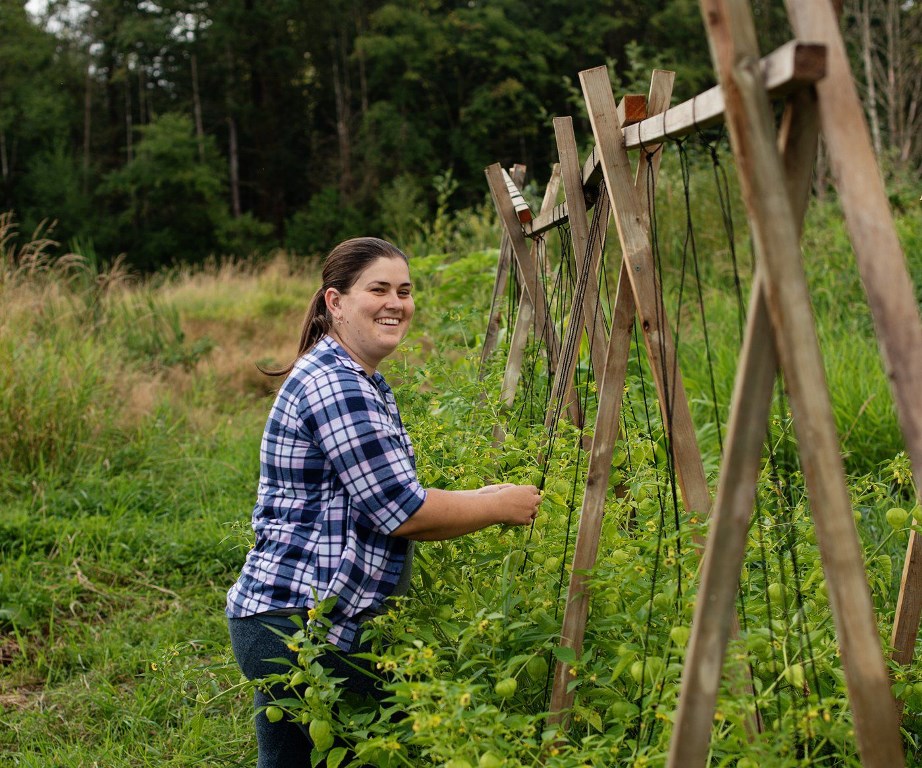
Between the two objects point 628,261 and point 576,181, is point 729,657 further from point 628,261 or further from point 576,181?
point 576,181

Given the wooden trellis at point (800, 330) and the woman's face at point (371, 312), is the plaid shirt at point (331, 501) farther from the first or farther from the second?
the wooden trellis at point (800, 330)

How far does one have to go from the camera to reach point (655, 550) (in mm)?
2039

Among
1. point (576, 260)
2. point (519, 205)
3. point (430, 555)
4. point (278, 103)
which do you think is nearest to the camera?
point (430, 555)

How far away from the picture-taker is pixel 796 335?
1422 millimetres

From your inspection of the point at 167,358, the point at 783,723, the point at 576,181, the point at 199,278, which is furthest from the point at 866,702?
the point at 199,278

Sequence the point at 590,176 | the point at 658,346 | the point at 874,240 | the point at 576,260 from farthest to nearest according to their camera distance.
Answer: the point at 576,260 → the point at 590,176 → the point at 658,346 → the point at 874,240

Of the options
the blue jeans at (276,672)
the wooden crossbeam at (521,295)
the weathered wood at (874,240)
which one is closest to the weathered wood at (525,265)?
the wooden crossbeam at (521,295)

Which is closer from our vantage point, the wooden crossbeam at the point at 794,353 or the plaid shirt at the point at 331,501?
the wooden crossbeam at the point at 794,353

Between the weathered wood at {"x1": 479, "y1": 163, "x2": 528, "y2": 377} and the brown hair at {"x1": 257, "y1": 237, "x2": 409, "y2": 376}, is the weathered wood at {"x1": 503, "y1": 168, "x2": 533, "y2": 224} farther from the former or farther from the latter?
the brown hair at {"x1": 257, "y1": 237, "x2": 409, "y2": 376}

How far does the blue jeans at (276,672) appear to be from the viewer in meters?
2.47

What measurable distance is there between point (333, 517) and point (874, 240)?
1548 mm

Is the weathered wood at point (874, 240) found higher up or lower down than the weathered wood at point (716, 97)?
lower down

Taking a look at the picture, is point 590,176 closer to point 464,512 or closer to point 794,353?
point 464,512

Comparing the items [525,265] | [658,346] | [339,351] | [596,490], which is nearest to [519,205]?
[525,265]
